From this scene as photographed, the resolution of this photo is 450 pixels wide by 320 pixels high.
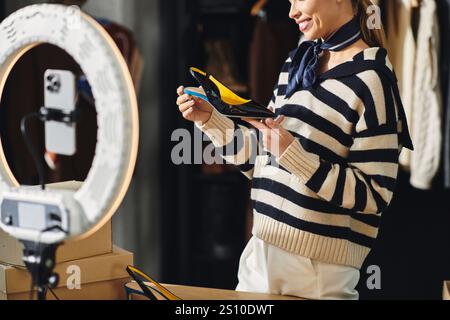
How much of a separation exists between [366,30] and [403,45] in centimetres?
134

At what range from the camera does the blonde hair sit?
1412 mm

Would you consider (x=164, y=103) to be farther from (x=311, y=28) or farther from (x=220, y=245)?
(x=311, y=28)

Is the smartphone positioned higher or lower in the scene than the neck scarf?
lower

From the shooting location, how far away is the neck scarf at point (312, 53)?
1.40 metres

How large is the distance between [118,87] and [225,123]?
644 millimetres

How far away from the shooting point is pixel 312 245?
142cm

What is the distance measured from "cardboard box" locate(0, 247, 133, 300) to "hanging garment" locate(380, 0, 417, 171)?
1.61 metres

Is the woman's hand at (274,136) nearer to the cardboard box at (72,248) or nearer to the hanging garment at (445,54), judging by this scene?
the cardboard box at (72,248)

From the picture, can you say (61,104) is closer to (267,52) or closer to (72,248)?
(72,248)

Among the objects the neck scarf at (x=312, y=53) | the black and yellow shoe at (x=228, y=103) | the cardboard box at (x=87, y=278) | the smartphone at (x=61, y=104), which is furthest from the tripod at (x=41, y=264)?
the neck scarf at (x=312, y=53)

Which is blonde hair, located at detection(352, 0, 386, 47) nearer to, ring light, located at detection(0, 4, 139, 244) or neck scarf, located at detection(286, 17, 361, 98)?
neck scarf, located at detection(286, 17, 361, 98)

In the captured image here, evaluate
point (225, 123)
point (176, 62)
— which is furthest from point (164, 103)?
point (225, 123)

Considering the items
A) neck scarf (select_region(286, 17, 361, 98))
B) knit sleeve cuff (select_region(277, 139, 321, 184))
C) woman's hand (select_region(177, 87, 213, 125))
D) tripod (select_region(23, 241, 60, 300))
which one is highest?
neck scarf (select_region(286, 17, 361, 98))

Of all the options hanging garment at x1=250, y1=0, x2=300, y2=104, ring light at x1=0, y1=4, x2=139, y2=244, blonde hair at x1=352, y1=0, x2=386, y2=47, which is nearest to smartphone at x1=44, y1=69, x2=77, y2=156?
ring light at x1=0, y1=4, x2=139, y2=244
